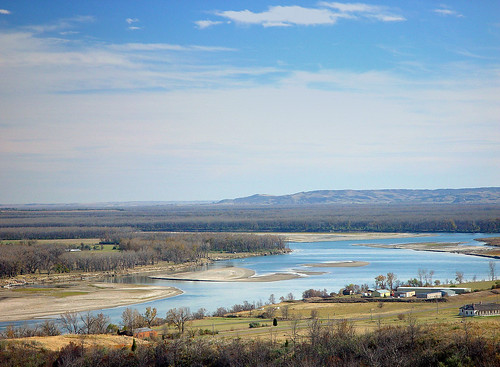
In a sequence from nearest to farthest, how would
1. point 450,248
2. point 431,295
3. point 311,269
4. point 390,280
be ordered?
point 431,295, point 390,280, point 311,269, point 450,248

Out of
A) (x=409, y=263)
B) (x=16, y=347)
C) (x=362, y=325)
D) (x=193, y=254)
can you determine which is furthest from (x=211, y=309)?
(x=193, y=254)

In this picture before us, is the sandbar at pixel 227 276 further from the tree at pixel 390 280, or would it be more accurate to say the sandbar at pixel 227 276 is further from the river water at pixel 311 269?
the tree at pixel 390 280

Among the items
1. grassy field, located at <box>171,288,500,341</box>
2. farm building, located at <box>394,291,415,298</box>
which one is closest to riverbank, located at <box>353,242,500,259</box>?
farm building, located at <box>394,291,415,298</box>

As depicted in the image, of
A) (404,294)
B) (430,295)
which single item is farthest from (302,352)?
(404,294)

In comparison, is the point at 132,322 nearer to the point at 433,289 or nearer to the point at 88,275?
the point at 433,289

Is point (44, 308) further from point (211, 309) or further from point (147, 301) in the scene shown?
point (211, 309)

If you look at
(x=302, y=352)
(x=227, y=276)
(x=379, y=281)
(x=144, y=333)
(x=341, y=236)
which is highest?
(x=302, y=352)

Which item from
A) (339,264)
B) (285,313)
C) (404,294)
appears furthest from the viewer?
(339,264)
